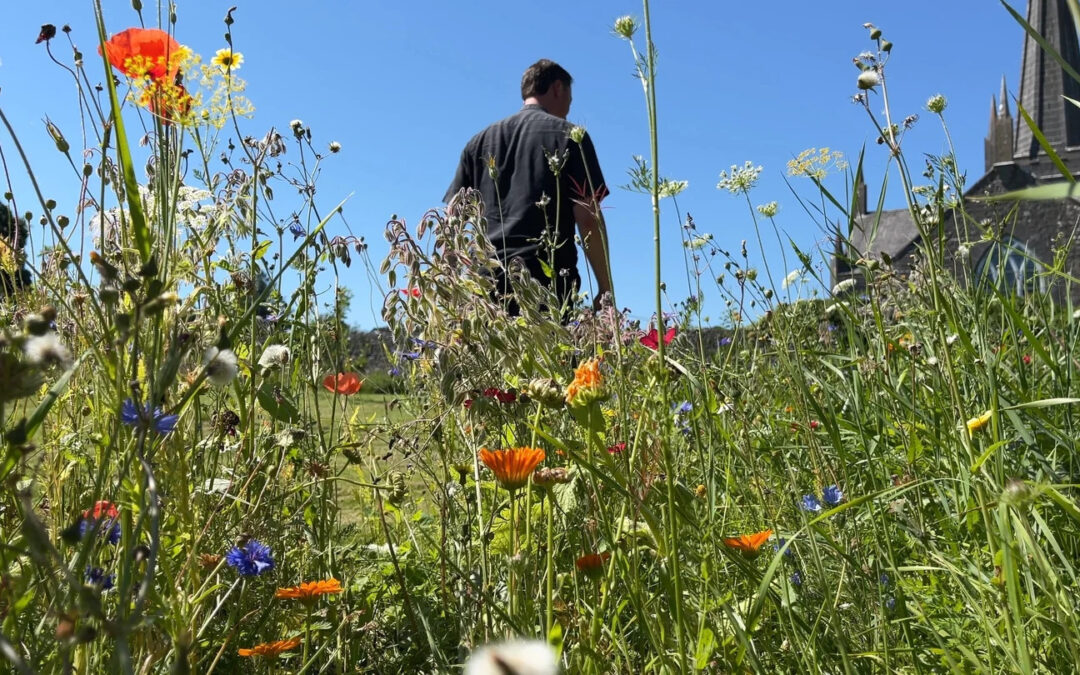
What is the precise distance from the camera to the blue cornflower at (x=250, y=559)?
43.6 inches

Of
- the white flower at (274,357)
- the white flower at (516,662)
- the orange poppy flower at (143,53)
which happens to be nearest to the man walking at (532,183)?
the white flower at (274,357)

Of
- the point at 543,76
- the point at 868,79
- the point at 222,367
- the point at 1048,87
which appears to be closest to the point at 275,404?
the point at 222,367

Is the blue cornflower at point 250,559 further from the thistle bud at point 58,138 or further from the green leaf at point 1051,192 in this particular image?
the green leaf at point 1051,192

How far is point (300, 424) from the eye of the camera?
5.93 ft

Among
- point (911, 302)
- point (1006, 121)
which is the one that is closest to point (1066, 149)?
point (1006, 121)

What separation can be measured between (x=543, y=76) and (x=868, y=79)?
2.61m

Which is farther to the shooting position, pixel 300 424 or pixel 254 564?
pixel 300 424

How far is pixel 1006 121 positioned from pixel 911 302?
39.1 meters

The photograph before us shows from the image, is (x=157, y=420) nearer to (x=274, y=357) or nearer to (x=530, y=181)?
(x=274, y=357)

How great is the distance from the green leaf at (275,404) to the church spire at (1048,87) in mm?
33027

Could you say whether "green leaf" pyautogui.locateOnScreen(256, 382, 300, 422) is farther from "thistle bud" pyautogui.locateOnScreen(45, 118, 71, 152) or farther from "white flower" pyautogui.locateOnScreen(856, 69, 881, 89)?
"white flower" pyautogui.locateOnScreen(856, 69, 881, 89)

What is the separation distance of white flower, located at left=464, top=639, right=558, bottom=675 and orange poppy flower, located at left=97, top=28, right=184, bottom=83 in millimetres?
950

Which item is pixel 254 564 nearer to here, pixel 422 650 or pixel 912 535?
pixel 422 650

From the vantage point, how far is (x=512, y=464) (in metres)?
1.01
